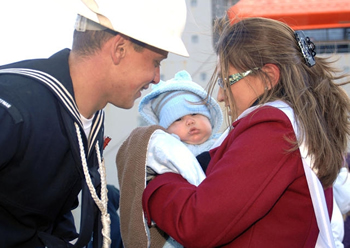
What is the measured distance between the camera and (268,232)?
1465 mm

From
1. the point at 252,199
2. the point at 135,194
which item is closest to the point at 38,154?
the point at 135,194

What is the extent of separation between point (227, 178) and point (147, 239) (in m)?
0.53

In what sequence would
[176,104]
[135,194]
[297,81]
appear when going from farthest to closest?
[176,104] < [135,194] < [297,81]

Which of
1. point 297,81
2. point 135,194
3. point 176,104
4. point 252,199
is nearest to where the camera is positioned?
point 252,199

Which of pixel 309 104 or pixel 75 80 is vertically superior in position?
pixel 75 80

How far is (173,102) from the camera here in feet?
7.92

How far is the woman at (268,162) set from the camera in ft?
4.62

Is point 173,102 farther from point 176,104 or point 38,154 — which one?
point 38,154

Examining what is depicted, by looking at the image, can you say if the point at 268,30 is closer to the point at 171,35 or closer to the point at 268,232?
the point at 171,35

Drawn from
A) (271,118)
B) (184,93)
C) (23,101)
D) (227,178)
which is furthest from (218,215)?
(184,93)

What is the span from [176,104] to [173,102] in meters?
0.03

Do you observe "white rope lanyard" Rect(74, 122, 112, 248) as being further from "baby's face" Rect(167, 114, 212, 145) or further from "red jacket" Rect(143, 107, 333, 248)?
"baby's face" Rect(167, 114, 212, 145)

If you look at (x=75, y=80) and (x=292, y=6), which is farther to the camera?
(x=292, y=6)

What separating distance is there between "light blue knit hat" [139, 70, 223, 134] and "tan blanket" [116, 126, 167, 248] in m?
0.49
